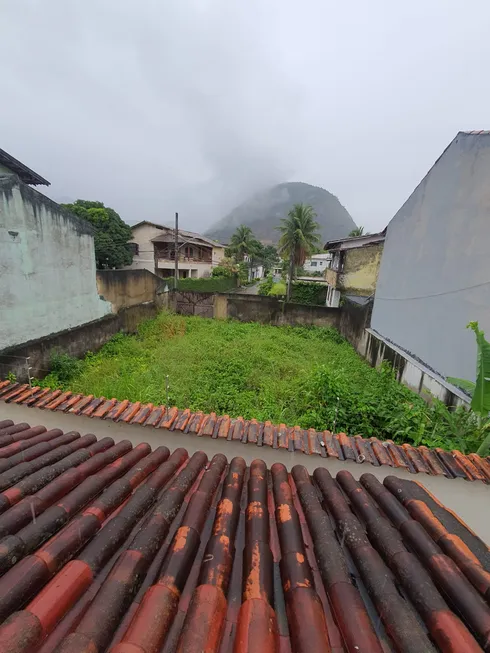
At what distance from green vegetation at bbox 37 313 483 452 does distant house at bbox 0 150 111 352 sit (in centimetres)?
146

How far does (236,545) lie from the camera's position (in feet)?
5.75

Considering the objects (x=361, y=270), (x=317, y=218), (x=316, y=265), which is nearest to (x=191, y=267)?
(x=361, y=270)

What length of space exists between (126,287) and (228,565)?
13402mm

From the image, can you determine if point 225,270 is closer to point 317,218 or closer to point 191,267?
point 191,267

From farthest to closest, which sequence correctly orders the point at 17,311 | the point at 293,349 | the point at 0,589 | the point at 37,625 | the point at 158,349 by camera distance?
the point at 293,349, the point at 158,349, the point at 17,311, the point at 0,589, the point at 37,625

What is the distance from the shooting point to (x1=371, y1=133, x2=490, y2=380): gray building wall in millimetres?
6102

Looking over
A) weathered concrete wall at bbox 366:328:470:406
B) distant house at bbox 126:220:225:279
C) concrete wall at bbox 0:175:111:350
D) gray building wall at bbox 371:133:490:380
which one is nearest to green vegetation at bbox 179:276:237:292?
distant house at bbox 126:220:225:279

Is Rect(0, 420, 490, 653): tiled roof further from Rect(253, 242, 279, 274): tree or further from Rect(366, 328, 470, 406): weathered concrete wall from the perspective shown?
Rect(253, 242, 279, 274): tree

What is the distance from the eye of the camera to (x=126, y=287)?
13.3 m

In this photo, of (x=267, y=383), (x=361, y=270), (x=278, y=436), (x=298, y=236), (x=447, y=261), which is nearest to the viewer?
(x=278, y=436)

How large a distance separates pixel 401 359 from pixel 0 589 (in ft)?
30.3

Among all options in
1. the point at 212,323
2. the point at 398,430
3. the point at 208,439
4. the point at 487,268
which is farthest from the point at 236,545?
the point at 212,323

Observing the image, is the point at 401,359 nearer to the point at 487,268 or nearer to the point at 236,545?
the point at 487,268

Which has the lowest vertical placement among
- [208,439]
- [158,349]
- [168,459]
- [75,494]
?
[158,349]
